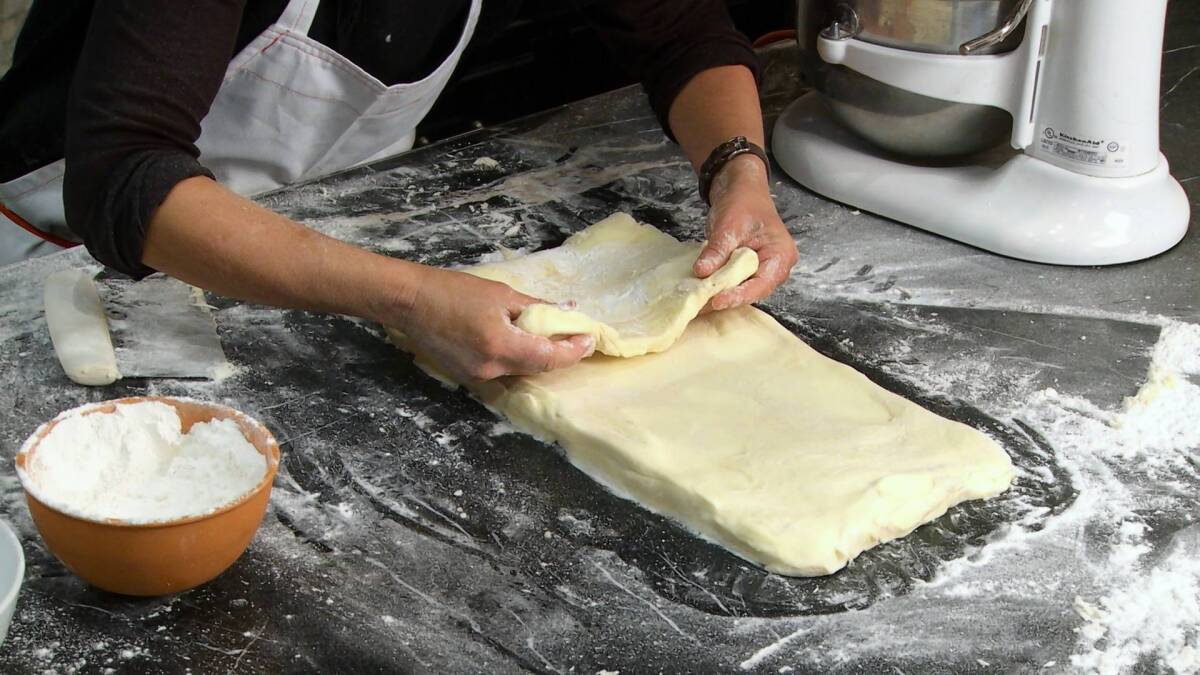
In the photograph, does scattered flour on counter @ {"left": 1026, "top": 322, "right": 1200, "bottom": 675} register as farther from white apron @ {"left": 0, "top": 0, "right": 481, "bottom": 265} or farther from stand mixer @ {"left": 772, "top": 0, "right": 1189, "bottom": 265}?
white apron @ {"left": 0, "top": 0, "right": 481, "bottom": 265}

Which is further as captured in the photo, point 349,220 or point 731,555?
point 349,220

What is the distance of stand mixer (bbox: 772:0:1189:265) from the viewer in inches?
74.2

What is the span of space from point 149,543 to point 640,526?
0.52 m

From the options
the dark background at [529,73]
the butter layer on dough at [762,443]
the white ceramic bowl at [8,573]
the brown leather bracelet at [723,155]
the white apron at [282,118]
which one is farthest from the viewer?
the dark background at [529,73]

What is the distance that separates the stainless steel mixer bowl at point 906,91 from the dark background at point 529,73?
41.0 inches

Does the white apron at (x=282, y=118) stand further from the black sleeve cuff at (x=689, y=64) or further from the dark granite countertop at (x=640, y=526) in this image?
the black sleeve cuff at (x=689, y=64)

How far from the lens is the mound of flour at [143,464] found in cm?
124

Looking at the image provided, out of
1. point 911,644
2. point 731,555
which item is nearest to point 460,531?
point 731,555

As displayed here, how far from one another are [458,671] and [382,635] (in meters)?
0.10

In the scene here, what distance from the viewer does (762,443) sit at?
1457mm

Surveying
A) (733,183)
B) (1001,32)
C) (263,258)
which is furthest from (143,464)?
(1001,32)

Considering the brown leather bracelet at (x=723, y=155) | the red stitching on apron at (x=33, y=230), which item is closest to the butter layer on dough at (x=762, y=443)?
the brown leather bracelet at (x=723, y=155)

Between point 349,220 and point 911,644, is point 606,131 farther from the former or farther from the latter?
point 911,644

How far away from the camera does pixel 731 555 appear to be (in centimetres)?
135
